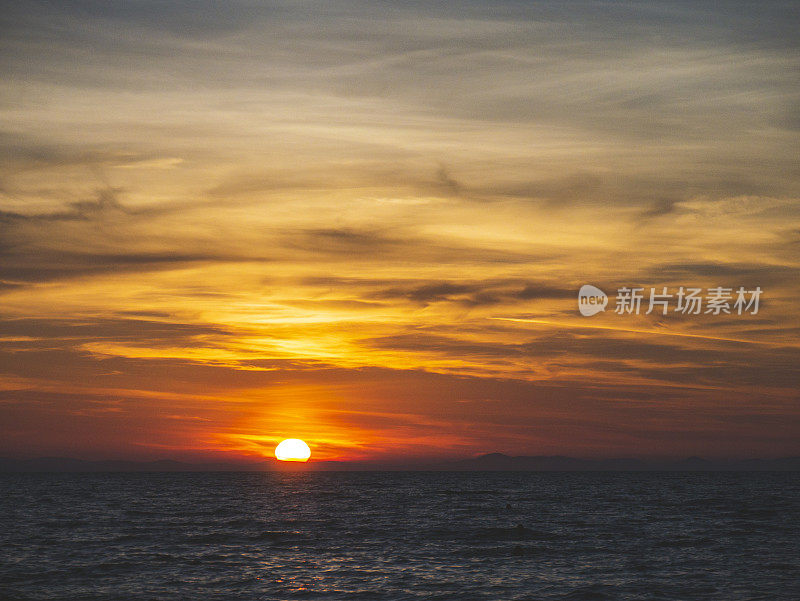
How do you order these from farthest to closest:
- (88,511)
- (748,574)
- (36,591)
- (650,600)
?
(88,511) < (748,574) < (36,591) < (650,600)

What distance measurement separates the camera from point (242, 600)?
119 feet

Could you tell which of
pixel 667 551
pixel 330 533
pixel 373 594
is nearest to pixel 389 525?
pixel 330 533

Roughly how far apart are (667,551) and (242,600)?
3121 centimetres

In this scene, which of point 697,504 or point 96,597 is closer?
point 96,597

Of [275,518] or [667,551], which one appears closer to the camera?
[667,551]

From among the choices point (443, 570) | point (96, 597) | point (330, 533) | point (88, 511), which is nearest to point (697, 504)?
point (330, 533)

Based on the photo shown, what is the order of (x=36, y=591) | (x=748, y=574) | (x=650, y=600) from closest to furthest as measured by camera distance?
(x=650, y=600) → (x=36, y=591) → (x=748, y=574)

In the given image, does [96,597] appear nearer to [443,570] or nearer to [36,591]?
[36,591]

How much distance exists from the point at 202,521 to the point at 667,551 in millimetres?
48562

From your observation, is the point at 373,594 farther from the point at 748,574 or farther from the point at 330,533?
the point at 330,533

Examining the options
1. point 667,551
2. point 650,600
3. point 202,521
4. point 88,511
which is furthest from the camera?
point 88,511

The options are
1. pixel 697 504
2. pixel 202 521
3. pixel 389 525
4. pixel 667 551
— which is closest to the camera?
pixel 667 551

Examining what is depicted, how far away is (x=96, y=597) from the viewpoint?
37.4 metres

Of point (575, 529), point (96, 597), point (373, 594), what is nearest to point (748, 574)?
point (373, 594)
